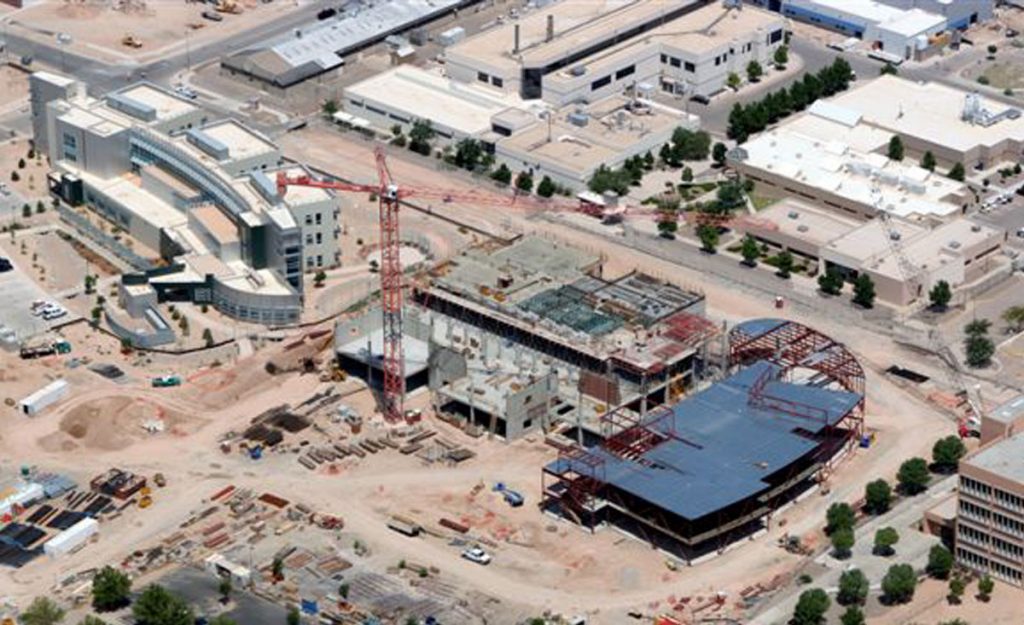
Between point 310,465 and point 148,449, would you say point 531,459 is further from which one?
point 148,449

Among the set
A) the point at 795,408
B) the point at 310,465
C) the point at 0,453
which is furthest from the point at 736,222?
the point at 0,453

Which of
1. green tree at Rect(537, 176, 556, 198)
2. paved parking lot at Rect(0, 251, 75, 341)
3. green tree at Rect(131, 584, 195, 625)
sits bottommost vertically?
paved parking lot at Rect(0, 251, 75, 341)

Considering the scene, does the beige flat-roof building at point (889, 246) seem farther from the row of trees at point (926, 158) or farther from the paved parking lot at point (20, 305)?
the paved parking lot at point (20, 305)

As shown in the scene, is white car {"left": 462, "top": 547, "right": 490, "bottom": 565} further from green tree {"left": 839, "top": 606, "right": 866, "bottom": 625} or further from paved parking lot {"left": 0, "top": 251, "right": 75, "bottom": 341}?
paved parking lot {"left": 0, "top": 251, "right": 75, "bottom": 341}

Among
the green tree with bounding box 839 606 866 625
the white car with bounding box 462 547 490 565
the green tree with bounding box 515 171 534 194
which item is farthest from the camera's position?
the green tree with bounding box 515 171 534 194

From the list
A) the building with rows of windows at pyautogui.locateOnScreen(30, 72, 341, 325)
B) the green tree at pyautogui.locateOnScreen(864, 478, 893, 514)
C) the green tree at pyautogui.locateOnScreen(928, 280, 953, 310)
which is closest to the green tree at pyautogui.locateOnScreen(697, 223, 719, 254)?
the green tree at pyautogui.locateOnScreen(928, 280, 953, 310)
